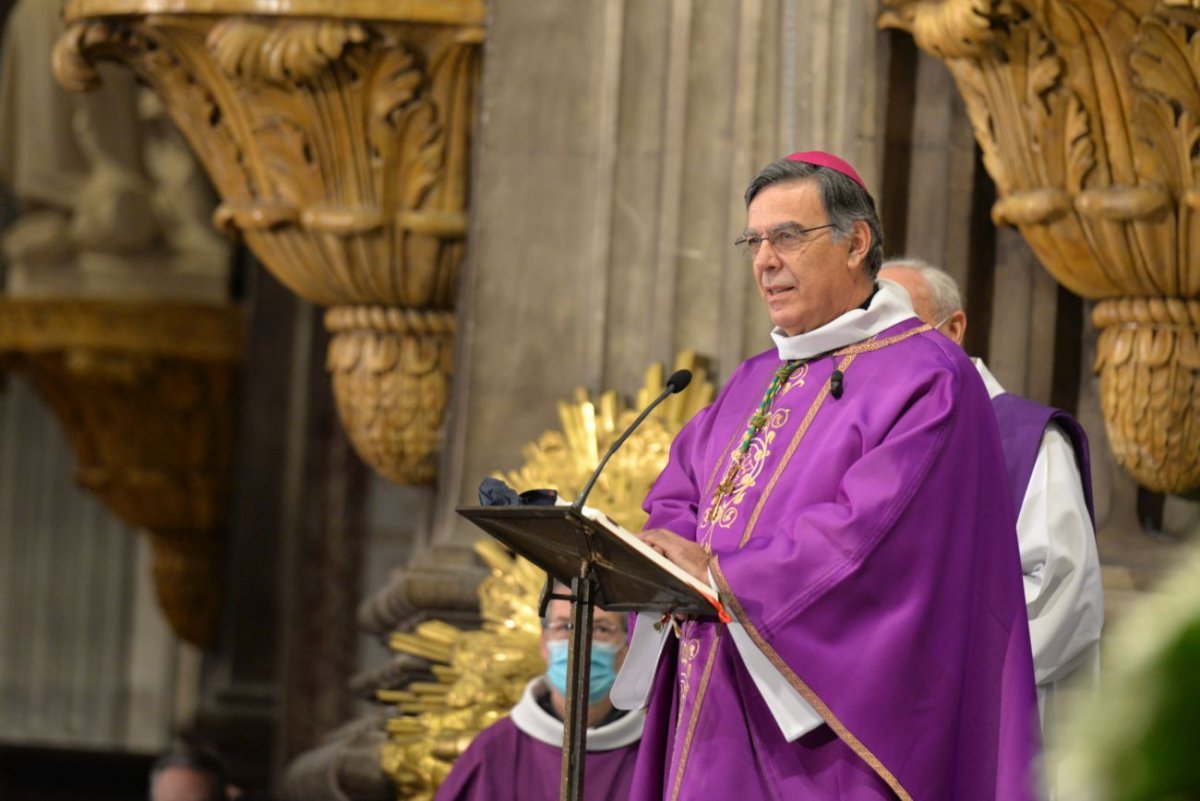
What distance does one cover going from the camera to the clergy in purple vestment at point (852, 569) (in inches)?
106

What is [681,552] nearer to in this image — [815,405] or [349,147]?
[815,405]

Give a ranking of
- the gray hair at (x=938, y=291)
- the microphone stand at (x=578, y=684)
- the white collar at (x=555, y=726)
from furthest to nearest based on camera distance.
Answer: the white collar at (x=555, y=726) → the gray hair at (x=938, y=291) → the microphone stand at (x=578, y=684)

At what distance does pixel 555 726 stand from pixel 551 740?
33 millimetres

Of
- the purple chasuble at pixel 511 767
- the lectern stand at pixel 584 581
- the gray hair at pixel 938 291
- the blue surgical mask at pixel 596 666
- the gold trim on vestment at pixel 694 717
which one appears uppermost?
the gray hair at pixel 938 291

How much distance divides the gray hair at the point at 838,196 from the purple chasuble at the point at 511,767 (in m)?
1.58

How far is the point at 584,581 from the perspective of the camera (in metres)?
2.61

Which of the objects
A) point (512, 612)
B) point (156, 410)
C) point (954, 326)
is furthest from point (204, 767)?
point (156, 410)

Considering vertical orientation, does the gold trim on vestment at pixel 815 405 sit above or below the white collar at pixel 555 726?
above

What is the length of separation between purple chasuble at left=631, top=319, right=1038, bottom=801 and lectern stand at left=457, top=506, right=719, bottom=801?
14 cm

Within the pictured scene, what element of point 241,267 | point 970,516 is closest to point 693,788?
point 970,516

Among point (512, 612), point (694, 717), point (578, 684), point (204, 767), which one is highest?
point (578, 684)

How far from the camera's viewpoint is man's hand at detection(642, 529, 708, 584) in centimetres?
271

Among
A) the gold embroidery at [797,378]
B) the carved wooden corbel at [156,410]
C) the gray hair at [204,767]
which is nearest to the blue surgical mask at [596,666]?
the gold embroidery at [797,378]

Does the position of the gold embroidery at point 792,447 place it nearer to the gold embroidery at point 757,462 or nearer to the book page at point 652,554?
the gold embroidery at point 757,462
